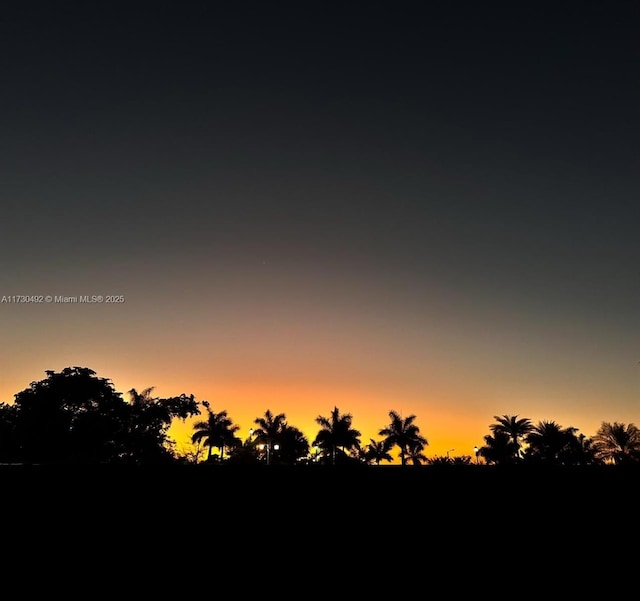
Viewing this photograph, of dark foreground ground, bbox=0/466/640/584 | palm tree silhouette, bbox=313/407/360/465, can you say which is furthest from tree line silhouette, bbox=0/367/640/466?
dark foreground ground, bbox=0/466/640/584

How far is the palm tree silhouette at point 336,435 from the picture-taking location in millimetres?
67125

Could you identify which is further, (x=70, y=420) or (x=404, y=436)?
Answer: (x=404, y=436)

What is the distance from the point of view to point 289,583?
4164 millimetres

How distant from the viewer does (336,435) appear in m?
67.2

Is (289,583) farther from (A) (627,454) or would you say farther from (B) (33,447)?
(A) (627,454)

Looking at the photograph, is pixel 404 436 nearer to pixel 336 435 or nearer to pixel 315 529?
pixel 336 435

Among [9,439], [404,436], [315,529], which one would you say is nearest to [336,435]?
[404,436]

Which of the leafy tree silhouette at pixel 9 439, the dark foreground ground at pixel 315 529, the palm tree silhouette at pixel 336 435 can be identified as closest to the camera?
the dark foreground ground at pixel 315 529

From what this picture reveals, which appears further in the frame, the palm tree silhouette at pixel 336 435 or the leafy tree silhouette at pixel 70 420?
the palm tree silhouette at pixel 336 435

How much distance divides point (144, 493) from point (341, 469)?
2.29 meters

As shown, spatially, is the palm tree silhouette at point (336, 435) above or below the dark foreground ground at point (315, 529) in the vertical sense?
above

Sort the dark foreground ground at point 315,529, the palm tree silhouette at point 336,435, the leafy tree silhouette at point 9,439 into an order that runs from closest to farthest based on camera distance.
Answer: the dark foreground ground at point 315,529 < the leafy tree silhouette at point 9,439 < the palm tree silhouette at point 336,435

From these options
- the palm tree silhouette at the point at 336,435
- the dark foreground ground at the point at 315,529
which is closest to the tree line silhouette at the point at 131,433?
the palm tree silhouette at the point at 336,435

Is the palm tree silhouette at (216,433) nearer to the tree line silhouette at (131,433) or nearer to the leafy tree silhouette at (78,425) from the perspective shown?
the tree line silhouette at (131,433)
